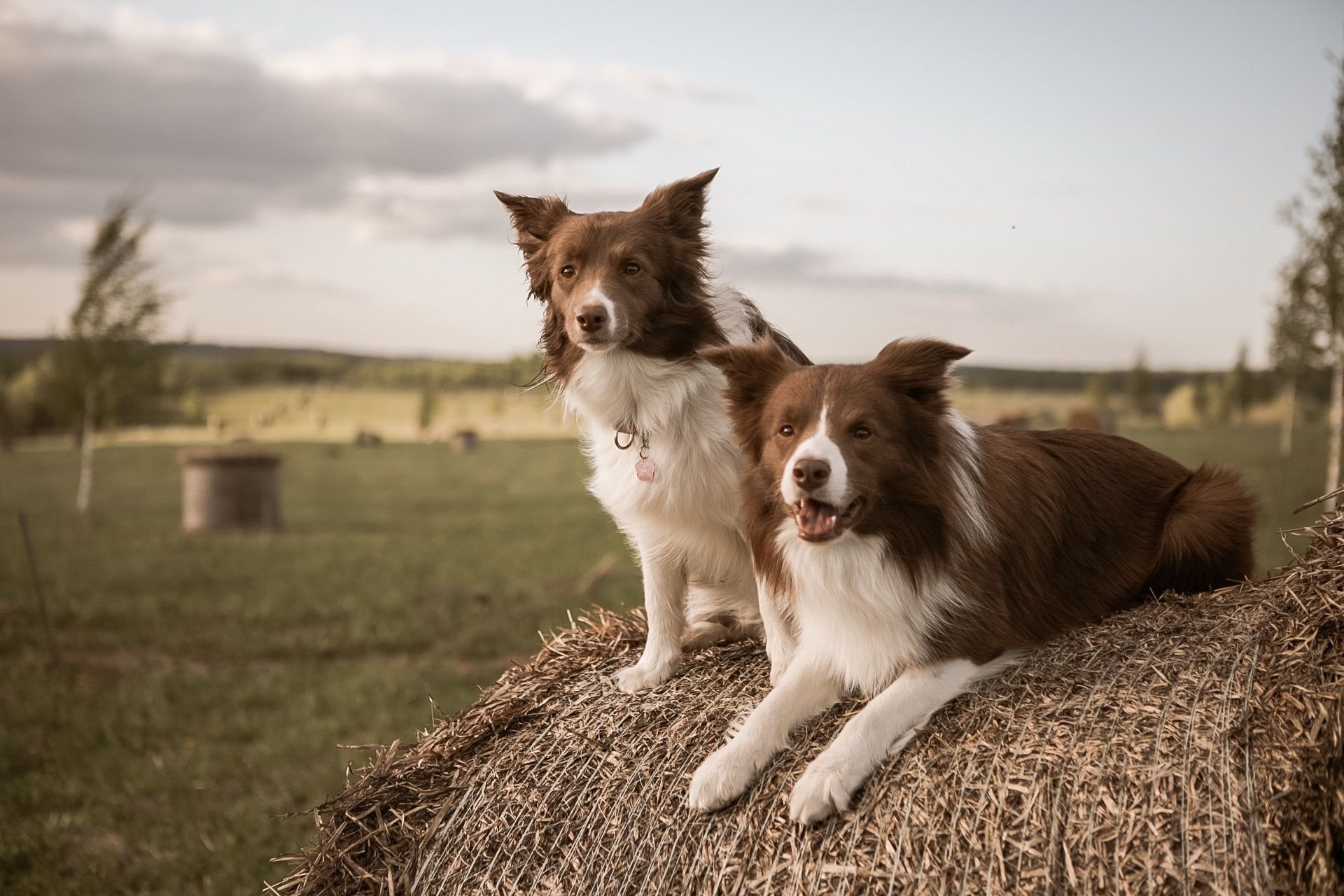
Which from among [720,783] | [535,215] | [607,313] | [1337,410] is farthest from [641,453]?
[1337,410]

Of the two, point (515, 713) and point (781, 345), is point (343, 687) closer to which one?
point (515, 713)

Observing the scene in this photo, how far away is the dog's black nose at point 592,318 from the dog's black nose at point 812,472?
4.23ft

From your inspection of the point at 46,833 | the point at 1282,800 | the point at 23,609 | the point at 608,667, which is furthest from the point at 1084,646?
the point at 23,609

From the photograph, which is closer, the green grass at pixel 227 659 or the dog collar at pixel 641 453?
the dog collar at pixel 641 453

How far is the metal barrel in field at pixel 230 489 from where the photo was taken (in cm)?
1916

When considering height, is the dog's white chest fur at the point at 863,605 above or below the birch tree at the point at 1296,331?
below

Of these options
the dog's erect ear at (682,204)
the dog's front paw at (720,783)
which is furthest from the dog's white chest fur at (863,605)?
the dog's erect ear at (682,204)

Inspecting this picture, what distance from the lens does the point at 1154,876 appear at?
9.52 ft

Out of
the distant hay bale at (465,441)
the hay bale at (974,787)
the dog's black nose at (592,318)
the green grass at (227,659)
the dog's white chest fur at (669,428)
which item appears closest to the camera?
the hay bale at (974,787)

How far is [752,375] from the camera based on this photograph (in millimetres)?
3652

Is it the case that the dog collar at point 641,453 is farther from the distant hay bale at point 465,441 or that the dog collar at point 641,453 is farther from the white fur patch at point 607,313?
the distant hay bale at point 465,441

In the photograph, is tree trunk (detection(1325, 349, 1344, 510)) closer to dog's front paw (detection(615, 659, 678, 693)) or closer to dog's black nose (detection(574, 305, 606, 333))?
dog's front paw (detection(615, 659, 678, 693))

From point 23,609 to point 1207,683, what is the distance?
14.9 m

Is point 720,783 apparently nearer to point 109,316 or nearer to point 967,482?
point 967,482
